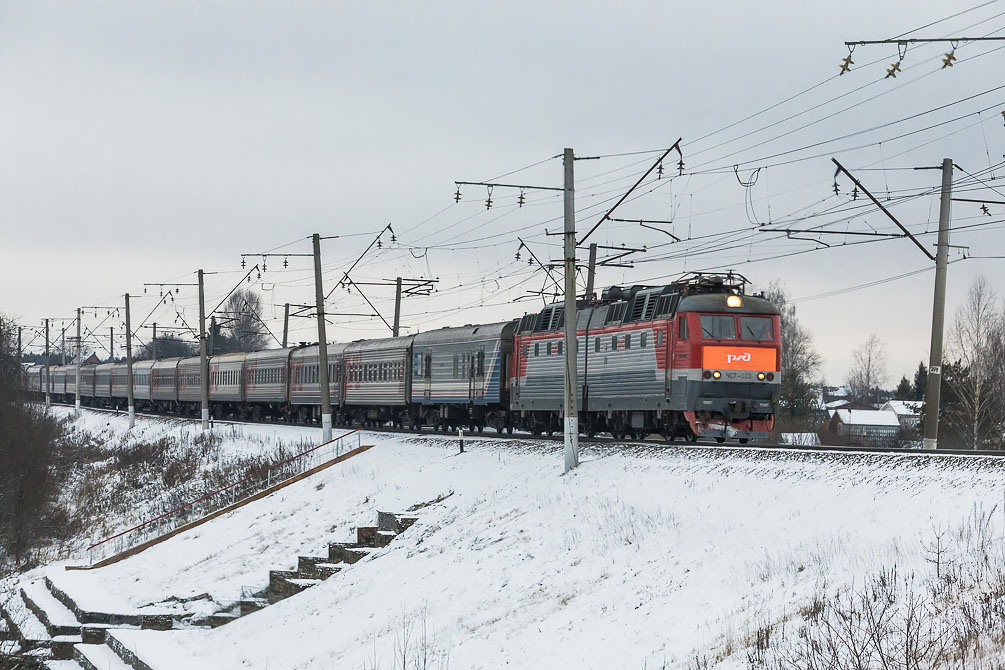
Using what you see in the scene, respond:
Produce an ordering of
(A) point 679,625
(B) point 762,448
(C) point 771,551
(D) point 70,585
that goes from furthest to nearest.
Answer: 1. (D) point 70,585
2. (B) point 762,448
3. (C) point 771,551
4. (A) point 679,625

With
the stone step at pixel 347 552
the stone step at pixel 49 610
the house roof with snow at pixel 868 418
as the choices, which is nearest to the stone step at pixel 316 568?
the stone step at pixel 347 552

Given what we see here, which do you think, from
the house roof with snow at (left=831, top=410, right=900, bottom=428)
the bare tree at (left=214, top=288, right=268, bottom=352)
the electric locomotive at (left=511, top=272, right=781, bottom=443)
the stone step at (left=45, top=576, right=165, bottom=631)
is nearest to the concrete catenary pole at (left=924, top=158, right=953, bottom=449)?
the electric locomotive at (left=511, top=272, right=781, bottom=443)

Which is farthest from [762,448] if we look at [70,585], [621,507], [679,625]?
[70,585]

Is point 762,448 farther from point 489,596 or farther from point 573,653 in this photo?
point 573,653

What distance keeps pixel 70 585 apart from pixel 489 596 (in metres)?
15.3

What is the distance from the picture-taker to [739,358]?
26.6 meters

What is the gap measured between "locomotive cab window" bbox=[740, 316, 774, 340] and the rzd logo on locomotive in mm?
278

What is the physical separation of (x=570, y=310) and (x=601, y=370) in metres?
4.80

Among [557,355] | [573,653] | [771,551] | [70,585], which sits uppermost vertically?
[557,355]

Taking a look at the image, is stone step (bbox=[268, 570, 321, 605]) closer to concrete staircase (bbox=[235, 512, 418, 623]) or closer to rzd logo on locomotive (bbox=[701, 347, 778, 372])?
concrete staircase (bbox=[235, 512, 418, 623])

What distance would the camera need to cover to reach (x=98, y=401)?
10400 cm

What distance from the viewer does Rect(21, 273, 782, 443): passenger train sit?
26.4 meters

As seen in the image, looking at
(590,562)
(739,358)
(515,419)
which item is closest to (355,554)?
(590,562)

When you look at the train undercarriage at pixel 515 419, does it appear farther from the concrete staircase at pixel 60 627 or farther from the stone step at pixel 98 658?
the stone step at pixel 98 658
